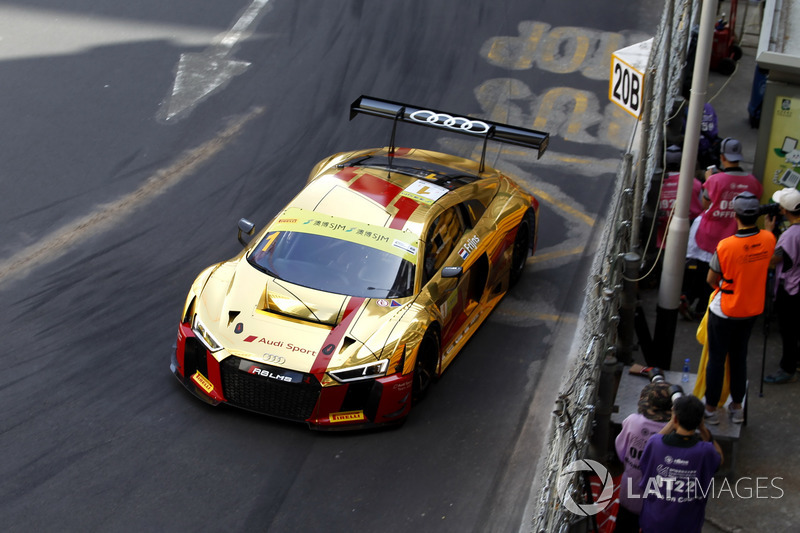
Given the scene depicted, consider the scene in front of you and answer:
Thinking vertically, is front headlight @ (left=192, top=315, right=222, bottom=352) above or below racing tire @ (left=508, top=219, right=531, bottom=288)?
above

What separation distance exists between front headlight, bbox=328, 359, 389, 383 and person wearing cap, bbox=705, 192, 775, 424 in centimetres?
258

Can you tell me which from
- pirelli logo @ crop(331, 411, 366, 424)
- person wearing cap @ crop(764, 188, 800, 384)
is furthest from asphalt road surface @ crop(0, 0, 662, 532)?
person wearing cap @ crop(764, 188, 800, 384)

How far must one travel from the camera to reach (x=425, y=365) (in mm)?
8297

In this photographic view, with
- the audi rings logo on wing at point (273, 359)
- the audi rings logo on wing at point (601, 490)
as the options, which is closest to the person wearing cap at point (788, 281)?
the audi rings logo on wing at point (601, 490)

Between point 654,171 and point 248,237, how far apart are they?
4.64 meters

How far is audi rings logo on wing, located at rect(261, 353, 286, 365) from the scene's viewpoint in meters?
7.60

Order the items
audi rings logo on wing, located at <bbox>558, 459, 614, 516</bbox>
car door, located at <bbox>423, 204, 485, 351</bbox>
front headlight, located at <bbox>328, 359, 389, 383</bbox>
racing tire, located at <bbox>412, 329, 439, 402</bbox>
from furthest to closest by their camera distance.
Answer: car door, located at <bbox>423, 204, 485, 351</bbox> < racing tire, located at <bbox>412, 329, 439, 402</bbox> < front headlight, located at <bbox>328, 359, 389, 383</bbox> < audi rings logo on wing, located at <bbox>558, 459, 614, 516</bbox>

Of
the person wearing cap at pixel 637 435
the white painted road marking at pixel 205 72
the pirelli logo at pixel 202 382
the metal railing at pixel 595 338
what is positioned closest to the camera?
the metal railing at pixel 595 338

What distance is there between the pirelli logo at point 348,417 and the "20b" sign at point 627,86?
3.79 m

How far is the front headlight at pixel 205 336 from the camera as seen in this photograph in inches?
306

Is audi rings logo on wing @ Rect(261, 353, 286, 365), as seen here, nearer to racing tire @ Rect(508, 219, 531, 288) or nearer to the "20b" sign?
racing tire @ Rect(508, 219, 531, 288)

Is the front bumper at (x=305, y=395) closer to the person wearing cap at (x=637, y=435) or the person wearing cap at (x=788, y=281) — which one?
the person wearing cap at (x=637, y=435)

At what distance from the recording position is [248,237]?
1097cm

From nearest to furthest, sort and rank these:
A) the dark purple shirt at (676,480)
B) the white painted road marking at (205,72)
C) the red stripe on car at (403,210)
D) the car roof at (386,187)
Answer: the dark purple shirt at (676,480), the red stripe on car at (403,210), the car roof at (386,187), the white painted road marking at (205,72)
